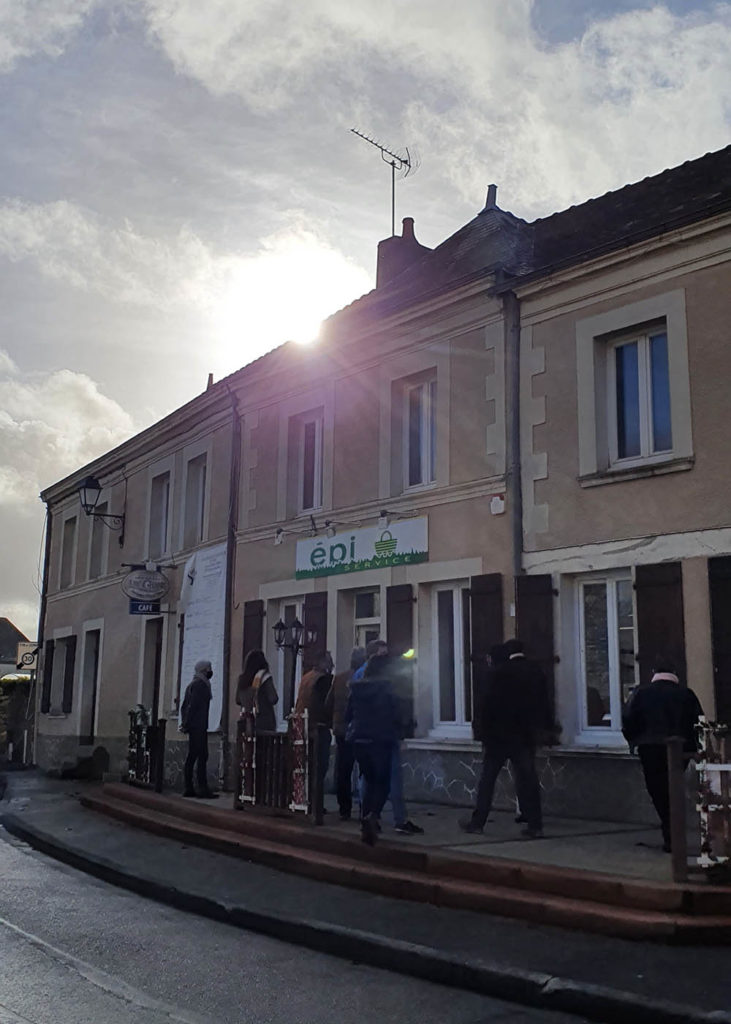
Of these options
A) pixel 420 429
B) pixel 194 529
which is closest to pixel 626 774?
pixel 420 429

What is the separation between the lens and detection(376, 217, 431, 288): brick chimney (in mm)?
17359

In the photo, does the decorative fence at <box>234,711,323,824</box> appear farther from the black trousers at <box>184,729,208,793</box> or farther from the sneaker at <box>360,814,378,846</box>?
the black trousers at <box>184,729,208,793</box>

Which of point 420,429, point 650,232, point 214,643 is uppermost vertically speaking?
point 650,232

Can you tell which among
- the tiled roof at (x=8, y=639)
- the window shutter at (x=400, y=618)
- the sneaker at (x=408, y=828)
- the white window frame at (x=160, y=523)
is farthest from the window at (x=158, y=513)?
the tiled roof at (x=8, y=639)

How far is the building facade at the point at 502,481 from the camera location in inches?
406

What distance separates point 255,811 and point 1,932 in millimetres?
4233

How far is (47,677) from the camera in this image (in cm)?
2511

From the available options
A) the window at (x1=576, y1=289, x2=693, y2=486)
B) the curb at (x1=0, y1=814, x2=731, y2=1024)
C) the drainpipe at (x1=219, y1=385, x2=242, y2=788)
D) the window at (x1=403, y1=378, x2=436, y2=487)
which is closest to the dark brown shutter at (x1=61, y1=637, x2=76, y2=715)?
the drainpipe at (x1=219, y1=385, x2=242, y2=788)

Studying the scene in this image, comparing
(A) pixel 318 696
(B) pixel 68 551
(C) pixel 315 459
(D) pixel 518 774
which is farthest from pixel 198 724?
(B) pixel 68 551

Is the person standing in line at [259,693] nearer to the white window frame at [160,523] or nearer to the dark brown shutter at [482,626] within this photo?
the dark brown shutter at [482,626]

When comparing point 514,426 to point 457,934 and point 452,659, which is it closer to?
point 452,659

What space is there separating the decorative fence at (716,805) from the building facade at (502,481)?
2.75m

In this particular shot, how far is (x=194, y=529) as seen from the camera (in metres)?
18.5

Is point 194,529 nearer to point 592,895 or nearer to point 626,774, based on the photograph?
point 626,774
